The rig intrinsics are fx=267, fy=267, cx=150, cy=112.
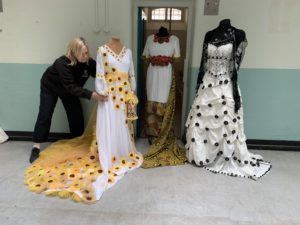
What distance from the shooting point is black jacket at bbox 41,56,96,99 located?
2.62 meters

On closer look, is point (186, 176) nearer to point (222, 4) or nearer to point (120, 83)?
point (120, 83)

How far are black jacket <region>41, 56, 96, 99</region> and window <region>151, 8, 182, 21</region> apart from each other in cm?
173

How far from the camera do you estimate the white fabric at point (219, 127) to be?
2.64 m

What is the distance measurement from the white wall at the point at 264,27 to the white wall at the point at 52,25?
856mm

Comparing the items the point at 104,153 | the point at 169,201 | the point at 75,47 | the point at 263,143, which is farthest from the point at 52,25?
the point at 263,143

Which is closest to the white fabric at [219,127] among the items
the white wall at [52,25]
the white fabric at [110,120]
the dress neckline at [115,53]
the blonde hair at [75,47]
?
the white fabric at [110,120]

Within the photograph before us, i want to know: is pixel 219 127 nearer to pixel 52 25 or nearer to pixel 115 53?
pixel 115 53

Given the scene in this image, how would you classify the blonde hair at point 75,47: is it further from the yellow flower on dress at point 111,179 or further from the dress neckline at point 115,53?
the yellow flower on dress at point 111,179

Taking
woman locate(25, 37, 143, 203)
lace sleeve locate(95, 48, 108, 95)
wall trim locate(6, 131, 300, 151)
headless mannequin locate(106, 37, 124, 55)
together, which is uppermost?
headless mannequin locate(106, 37, 124, 55)

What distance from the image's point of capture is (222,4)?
3006mm

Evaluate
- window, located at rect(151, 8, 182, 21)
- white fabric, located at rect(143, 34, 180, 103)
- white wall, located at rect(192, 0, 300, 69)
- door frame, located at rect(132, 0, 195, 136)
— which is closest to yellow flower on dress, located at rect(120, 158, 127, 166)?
white fabric, located at rect(143, 34, 180, 103)

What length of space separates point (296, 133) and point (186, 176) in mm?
1674

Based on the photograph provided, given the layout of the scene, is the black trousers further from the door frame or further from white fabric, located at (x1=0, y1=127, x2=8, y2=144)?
the door frame

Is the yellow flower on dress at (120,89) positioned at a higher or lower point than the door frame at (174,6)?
lower
